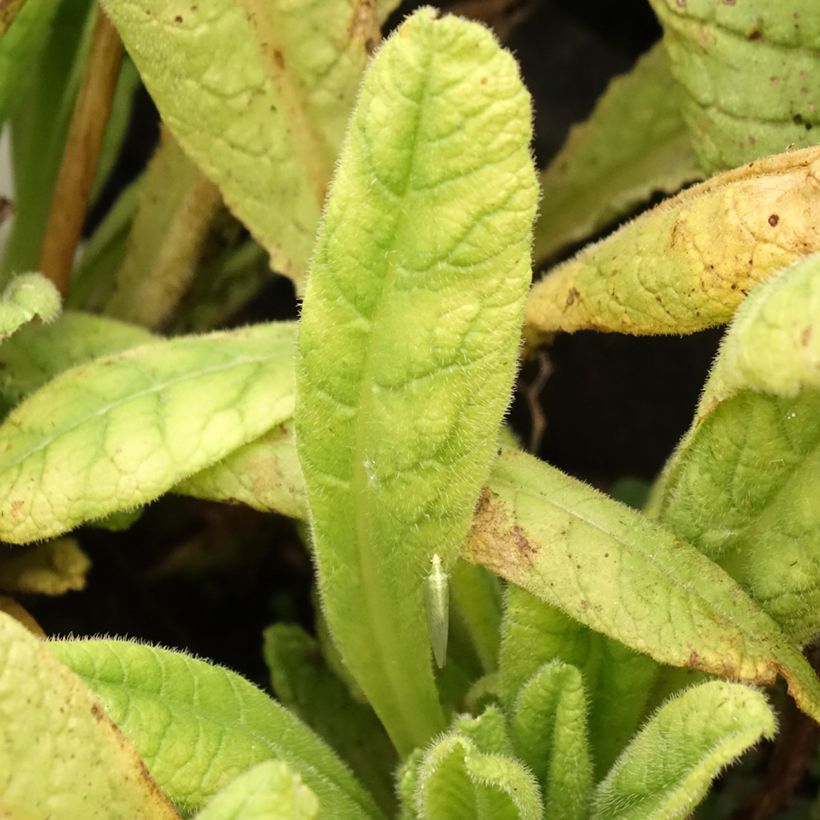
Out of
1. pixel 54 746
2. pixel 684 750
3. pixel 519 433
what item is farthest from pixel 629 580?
pixel 519 433

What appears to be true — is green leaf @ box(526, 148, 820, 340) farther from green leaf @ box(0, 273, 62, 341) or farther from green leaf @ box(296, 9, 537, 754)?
green leaf @ box(0, 273, 62, 341)

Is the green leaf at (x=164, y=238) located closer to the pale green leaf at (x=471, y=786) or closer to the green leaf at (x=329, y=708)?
the green leaf at (x=329, y=708)

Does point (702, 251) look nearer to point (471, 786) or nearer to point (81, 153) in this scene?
point (471, 786)

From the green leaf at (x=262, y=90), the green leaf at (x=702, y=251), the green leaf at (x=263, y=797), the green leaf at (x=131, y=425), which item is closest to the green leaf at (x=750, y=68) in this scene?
the green leaf at (x=702, y=251)

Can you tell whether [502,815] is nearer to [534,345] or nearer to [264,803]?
[264,803]

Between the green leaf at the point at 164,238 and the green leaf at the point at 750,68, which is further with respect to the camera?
the green leaf at the point at 164,238
